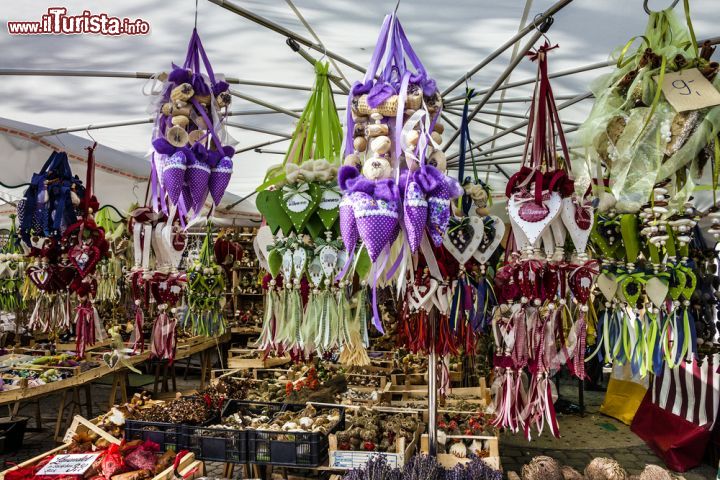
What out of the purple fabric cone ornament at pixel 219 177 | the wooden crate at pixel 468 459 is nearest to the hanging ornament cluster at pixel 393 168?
the purple fabric cone ornament at pixel 219 177

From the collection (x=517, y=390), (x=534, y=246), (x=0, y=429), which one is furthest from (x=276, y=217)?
Result: (x=0, y=429)

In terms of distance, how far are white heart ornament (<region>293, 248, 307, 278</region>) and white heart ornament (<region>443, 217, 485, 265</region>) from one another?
53 centimetres

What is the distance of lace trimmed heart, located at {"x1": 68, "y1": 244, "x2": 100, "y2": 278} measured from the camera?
9.62 ft

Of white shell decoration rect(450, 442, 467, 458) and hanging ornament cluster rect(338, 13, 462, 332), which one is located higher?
hanging ornament cluster rect(338, 13, 462, 332)

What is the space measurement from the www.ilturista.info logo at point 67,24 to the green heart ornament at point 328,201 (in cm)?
164

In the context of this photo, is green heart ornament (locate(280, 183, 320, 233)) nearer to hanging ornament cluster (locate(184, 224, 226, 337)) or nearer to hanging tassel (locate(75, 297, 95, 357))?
hanging tassel (locate(75, 297, 95, 357))

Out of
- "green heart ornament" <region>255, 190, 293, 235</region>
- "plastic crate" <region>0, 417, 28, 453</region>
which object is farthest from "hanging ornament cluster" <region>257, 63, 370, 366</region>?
"plastic crate" <region>0, 417, 28, 453</region>

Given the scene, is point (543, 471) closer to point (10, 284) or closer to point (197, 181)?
point (197, 181)

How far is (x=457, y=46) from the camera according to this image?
322cm

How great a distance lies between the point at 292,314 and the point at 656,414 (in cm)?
496

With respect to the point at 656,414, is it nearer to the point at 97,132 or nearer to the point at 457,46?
the point at 457,46

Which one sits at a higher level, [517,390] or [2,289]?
[2,289]

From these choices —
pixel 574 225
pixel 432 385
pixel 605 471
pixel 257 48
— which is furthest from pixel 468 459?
pixel 257 48

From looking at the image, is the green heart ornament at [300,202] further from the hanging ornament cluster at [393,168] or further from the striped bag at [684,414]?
the striped bag at [684,414]
